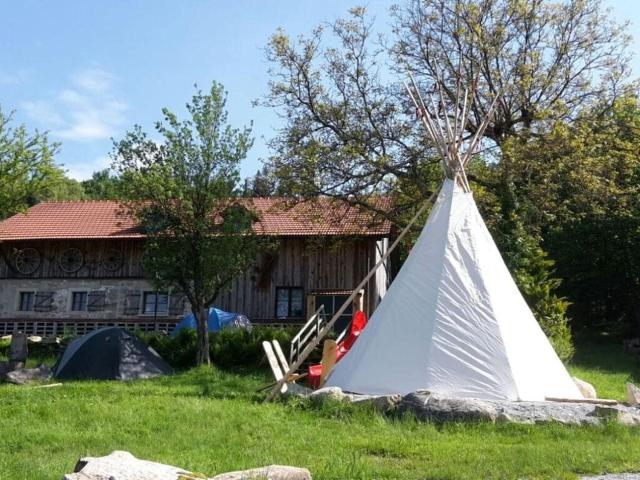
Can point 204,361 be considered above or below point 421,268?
below

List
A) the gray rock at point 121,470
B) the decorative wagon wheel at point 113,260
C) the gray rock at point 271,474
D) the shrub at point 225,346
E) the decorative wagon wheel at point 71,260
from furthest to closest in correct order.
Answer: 1. the decorative wagon wheel at point 71,260
2. the decorative wagon wheel at point 113,260
3. the shrub at point 225,346
4. the gray rock at point 271,474
5. the gray rock at point 121,470

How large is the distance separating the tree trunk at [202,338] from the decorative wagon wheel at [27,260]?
15.1 metres

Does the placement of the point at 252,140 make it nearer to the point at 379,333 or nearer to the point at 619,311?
the point at 379,333

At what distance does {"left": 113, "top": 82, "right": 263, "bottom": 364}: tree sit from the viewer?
16797mm

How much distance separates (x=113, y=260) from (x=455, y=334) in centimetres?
2089

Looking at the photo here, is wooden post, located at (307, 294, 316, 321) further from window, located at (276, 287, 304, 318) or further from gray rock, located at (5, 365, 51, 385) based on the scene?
gray rock, located at (5, 365, 51, 385)

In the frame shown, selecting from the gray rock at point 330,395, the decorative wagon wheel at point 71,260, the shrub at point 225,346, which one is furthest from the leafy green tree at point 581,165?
the decorative wagon wheel at point 71,260

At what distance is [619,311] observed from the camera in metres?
32.4

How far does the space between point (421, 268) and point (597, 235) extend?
64.8 ft

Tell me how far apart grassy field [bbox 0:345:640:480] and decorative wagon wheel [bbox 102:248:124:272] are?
17.7 m

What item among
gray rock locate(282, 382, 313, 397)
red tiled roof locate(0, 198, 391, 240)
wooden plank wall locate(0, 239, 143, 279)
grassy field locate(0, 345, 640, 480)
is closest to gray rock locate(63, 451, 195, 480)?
grassy field locate(0, 345, 640, 480)

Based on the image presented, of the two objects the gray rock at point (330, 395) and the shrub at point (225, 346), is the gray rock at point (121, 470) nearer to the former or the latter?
the gray rock at point (330, 395)

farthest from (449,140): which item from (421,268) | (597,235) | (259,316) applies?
(597,235)

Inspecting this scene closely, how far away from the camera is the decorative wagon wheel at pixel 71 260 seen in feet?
95.8
